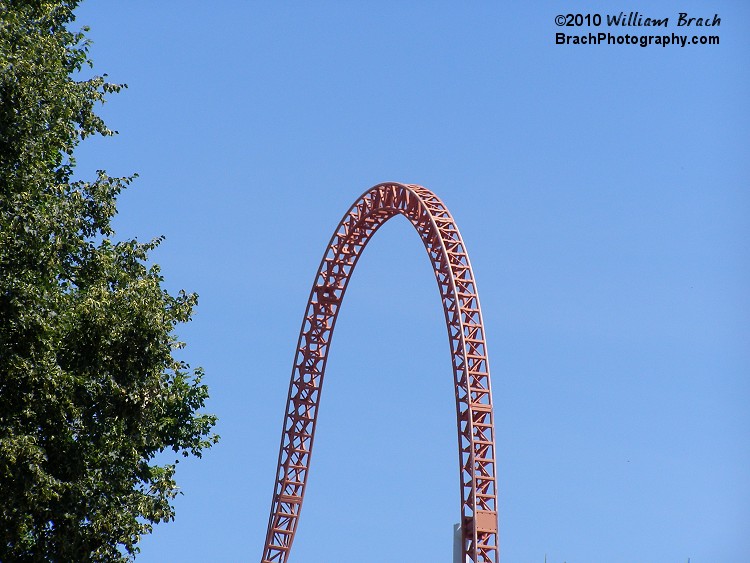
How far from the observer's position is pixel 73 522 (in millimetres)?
22281

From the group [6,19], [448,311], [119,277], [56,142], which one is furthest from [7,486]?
[448,311]

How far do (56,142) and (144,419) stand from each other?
5.00 m

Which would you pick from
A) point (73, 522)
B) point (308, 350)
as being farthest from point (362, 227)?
point (73, 522)

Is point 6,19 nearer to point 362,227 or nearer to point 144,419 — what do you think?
point 144,419

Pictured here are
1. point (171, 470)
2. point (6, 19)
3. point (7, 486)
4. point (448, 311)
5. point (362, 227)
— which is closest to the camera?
point (7, 486)

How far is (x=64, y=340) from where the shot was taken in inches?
877

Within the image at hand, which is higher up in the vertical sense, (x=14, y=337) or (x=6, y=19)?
(x=6, y=19)

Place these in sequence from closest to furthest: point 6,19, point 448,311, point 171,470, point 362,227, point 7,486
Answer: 1. point 7,486
2. point 6,19
3. point 171,470
4. point 448,311
5. point 362,227

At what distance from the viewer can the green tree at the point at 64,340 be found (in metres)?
21.2

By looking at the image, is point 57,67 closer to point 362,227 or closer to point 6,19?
point 6,19

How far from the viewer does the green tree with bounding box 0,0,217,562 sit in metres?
21.2

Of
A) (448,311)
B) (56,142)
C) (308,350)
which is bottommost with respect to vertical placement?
(56,142)

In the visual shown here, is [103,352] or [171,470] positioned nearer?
[103,352]

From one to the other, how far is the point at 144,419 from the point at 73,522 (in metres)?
2.06
